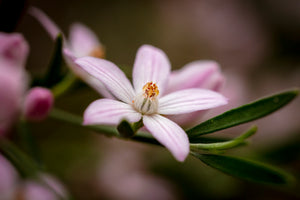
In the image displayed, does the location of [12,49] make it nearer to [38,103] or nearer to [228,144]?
[38,103]

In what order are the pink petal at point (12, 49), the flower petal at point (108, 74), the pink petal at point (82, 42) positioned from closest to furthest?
the flower petal at point (108, 74)
the pink petal at point (12, 49)
the pink petal at point (82, 42)

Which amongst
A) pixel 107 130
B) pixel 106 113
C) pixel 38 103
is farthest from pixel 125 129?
pixel 38 103

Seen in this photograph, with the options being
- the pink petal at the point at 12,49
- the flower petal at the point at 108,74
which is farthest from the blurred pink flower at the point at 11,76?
the flower petal at the point at 108,74

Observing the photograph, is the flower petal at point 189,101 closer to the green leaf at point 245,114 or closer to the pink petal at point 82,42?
the green leaf at point 245,114

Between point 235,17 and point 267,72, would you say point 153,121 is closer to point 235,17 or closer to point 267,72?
point 267,72

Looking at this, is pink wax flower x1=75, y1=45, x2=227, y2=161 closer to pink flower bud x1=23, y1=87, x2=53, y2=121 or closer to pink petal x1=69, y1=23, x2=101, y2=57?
pink flower bud x1=23, y1=87, x2=53, y2=121

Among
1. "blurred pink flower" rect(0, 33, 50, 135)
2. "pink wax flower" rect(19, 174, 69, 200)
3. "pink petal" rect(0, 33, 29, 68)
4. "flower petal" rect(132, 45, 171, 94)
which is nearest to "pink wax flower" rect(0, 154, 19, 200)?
"pink wax flower" rect(19, 174, 69, 200)

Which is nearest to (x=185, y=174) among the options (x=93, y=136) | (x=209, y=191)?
(x=209, y=191)
